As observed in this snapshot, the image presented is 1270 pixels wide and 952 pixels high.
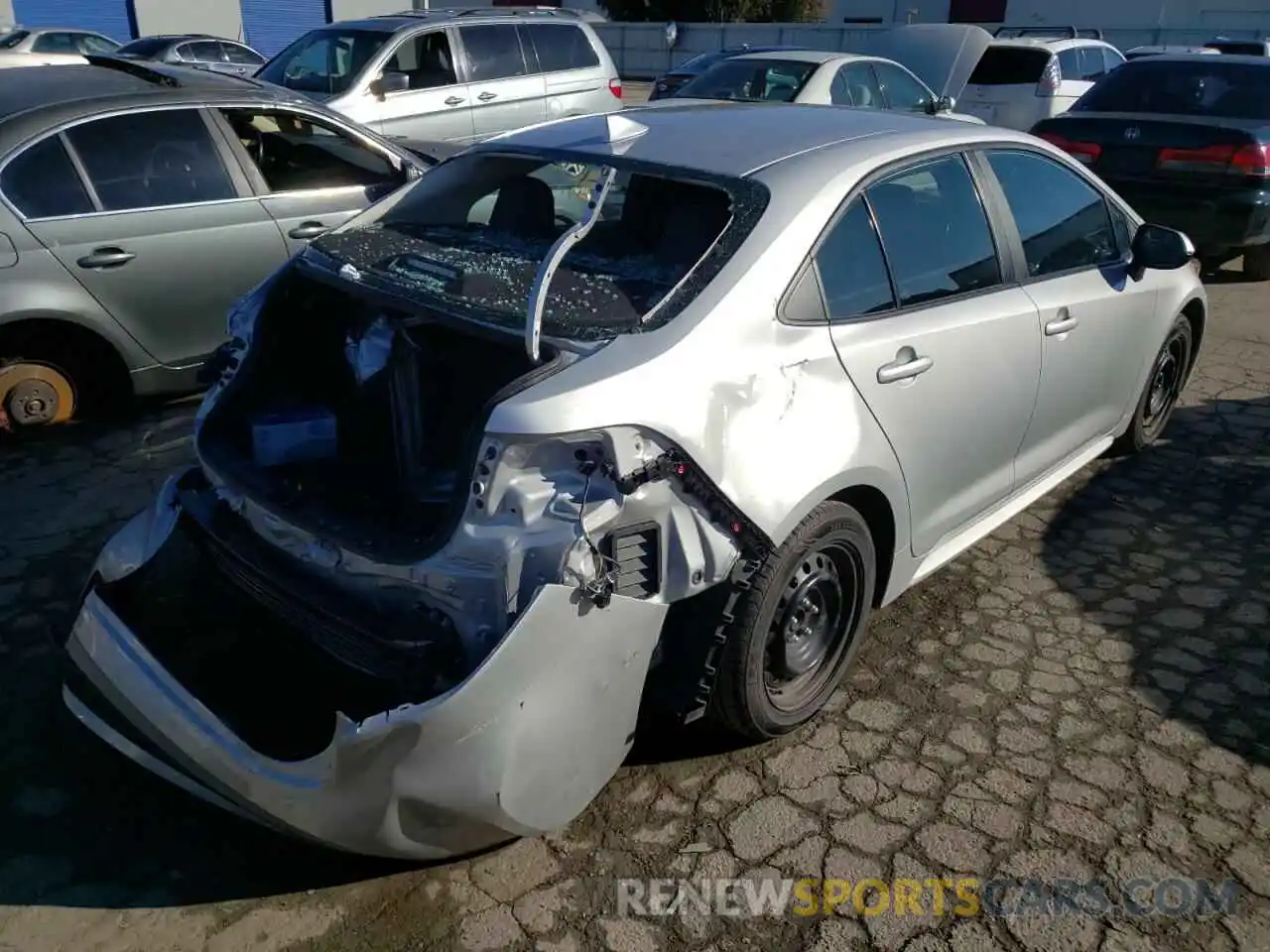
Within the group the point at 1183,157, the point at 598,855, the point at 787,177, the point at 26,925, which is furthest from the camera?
the point at 1183,157

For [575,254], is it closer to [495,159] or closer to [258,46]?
[495,159]

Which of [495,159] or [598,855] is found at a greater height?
[495,159]

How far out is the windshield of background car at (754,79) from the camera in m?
10.3

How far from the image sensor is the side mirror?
4195 millimetres

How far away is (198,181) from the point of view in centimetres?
513

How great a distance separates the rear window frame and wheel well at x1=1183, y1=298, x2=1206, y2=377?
913 cm

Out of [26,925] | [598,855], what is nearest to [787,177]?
[598,855]

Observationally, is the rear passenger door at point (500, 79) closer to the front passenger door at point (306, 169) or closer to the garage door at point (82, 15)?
the front passenger door at point (306, 169)

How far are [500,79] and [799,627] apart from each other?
8.19 m

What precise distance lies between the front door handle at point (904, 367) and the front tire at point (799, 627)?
405 mm

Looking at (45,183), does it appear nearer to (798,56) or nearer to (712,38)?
(798,56)

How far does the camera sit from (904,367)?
3.09 m

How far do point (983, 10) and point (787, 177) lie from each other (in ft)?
129

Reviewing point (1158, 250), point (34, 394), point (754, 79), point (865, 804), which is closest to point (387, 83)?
point (754, 79)
